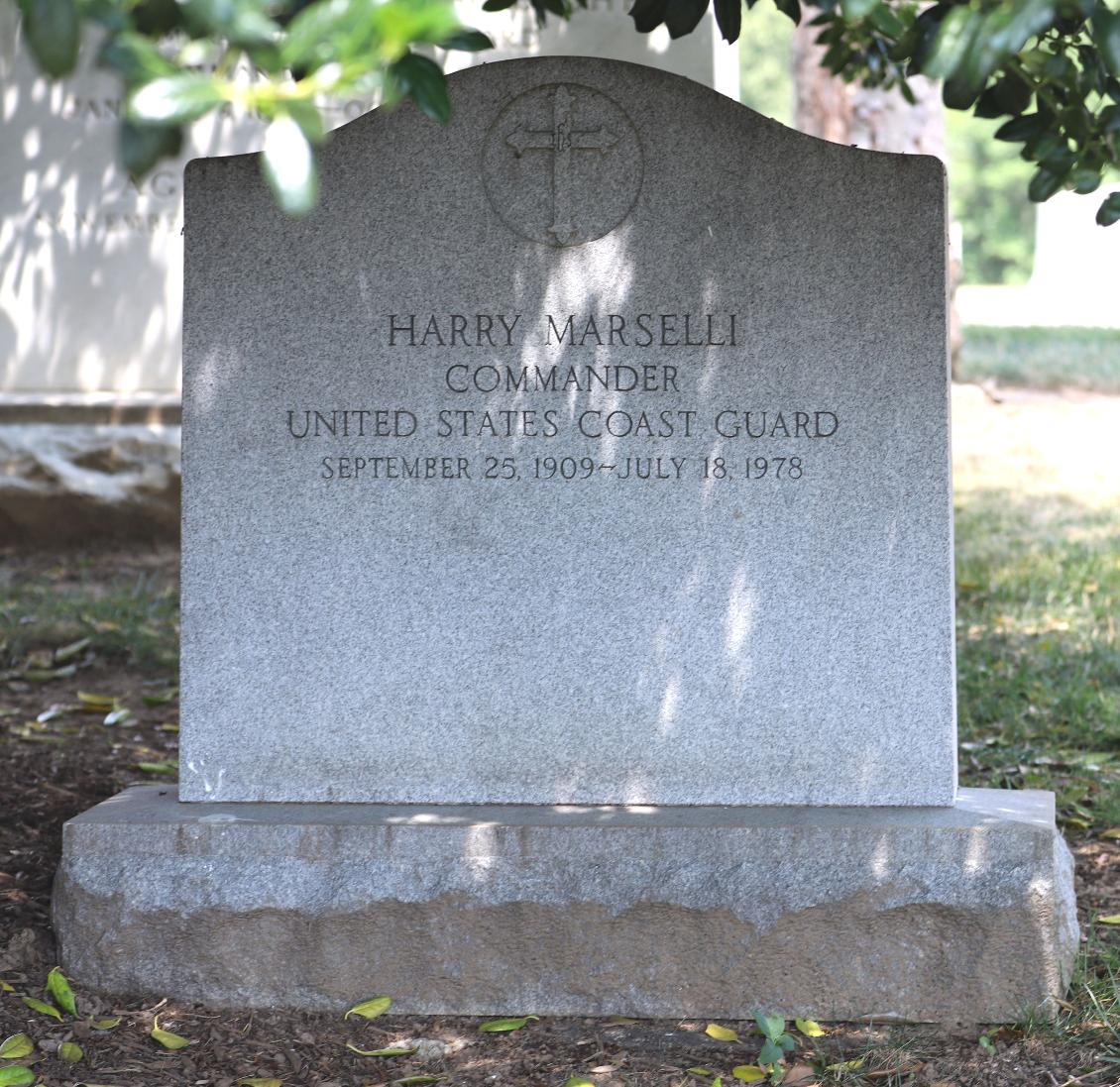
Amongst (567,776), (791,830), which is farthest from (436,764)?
(791,830)

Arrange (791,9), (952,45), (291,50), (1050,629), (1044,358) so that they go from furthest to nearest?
(1044,358) → (1050,629) → (791,9) → (952,45) → (291,50)

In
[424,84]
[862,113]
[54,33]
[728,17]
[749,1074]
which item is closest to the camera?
[54,33]

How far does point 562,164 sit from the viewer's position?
3381 millimetres

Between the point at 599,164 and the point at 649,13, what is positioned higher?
the point at 649,13

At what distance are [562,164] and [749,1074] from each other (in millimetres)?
1962

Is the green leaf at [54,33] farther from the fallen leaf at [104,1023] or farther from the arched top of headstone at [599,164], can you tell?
the fallen leaf at [104,1023]

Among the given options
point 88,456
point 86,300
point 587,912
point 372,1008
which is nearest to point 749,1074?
point 587,912

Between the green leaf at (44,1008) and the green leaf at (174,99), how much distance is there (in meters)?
2.39

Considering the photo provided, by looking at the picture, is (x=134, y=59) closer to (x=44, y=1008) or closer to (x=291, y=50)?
(x=291, y=50)

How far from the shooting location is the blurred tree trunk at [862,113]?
10500mm

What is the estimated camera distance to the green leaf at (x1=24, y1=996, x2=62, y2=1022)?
315 centimetres

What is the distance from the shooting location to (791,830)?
321 cm

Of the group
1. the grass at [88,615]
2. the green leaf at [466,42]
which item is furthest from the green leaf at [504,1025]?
the grass at [88,615]

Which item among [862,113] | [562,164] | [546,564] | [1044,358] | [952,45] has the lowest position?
[546,564]
